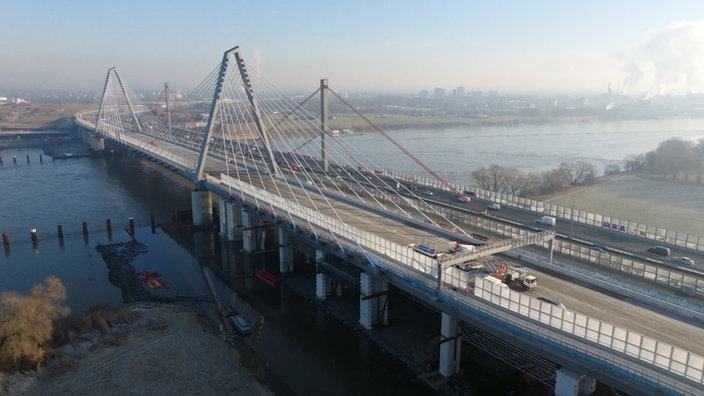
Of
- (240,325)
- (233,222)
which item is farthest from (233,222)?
(240,325)

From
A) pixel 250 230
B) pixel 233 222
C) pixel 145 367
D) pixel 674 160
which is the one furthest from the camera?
pixel 674 160

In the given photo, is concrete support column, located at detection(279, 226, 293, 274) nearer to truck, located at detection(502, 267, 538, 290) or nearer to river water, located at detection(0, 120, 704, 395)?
river water, located at detection(0, 120, 704, 395)

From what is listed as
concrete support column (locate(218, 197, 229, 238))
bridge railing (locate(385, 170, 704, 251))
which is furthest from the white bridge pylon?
bridge railing (locate(385, 170, 704, 251))

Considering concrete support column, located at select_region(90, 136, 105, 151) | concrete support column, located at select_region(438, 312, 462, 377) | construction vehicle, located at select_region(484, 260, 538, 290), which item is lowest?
concrete support column, located at select_region(438, 312, 462, 377)

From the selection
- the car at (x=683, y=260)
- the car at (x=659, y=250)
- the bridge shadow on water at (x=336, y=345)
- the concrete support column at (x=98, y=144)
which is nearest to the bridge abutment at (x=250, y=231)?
the bridge shadow on water at (x=336, y=345)

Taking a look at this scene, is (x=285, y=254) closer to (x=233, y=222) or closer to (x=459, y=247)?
(x=233, y=222)

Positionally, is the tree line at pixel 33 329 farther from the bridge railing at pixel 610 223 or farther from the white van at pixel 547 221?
the bridge railing at pixel 610 223
